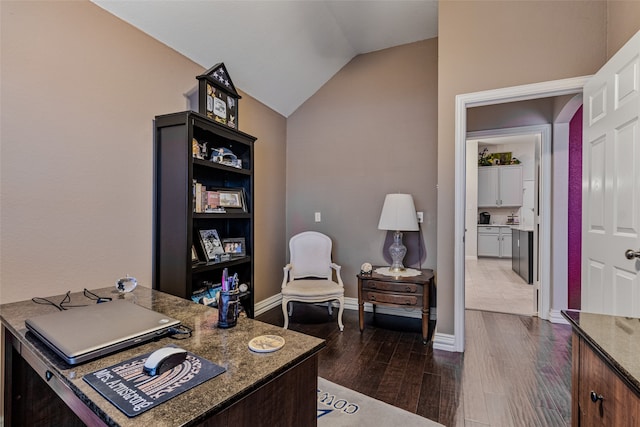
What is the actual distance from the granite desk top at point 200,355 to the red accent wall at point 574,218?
3367 millimetres

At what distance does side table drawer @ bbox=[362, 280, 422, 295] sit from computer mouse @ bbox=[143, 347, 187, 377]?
224cm

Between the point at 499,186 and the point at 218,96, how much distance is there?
24.2ft

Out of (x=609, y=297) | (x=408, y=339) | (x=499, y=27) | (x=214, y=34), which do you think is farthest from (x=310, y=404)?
(x=499, y=27)

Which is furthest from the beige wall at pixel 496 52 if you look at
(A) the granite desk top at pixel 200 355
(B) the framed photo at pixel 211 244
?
(A) the granite desk top at pixel 200 355

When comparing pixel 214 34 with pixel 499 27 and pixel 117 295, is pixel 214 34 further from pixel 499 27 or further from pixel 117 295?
pixel 499 27

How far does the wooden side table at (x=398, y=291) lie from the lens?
2742mm

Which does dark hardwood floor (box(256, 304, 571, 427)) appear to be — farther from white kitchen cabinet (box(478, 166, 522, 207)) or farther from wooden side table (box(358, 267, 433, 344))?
white kitchen cabinet (box(478, 166, 522, 207))

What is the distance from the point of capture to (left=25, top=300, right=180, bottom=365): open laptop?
0.91 metres

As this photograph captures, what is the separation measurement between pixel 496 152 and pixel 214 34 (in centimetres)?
762

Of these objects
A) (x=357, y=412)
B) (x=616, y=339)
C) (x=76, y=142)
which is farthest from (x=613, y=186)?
(x=76, y=142)

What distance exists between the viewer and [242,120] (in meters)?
3.15

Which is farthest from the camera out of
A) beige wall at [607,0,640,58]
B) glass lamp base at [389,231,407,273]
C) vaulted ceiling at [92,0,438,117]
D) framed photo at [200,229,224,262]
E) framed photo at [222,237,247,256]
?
glass lamp base at [389,231,407,273]

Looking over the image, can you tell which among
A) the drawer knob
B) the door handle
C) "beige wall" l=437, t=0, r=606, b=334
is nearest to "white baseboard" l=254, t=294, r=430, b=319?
"beige wall" l=437, t=0, r=606, b=334

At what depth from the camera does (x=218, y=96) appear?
7.79 ft
